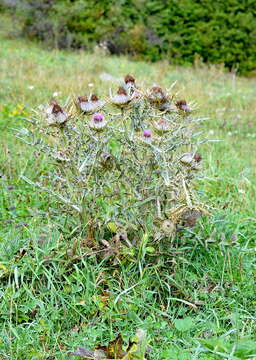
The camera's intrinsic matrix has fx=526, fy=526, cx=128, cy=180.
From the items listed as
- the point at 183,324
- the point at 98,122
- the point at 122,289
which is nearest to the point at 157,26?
the point at 98,122

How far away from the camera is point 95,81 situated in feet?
22.6

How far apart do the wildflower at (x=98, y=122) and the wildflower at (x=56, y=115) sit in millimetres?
131

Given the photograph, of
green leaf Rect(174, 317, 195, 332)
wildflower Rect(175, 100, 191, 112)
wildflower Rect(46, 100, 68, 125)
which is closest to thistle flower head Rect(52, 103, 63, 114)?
wildflower Rect(46, 100, 68, 125)

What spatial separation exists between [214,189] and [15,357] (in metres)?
2.32

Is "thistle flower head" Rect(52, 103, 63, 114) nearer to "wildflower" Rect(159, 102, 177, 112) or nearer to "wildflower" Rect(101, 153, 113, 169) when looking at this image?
"wildflower" Rect(101, 153, 113, 169)

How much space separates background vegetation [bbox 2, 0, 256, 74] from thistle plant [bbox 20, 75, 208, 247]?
→ 29.6ft

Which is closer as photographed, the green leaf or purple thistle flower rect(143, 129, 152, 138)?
the green leaf

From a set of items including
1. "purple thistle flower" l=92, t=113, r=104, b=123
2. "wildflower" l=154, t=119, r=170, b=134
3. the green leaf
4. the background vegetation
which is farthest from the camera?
the background vegetation

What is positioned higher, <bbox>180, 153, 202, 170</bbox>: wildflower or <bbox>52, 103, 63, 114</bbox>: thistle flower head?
<bbox>52, 103, 63, 114</bbox>: thistle flower head

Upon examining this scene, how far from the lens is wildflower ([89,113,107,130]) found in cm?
244

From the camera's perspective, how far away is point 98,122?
2.45 meters

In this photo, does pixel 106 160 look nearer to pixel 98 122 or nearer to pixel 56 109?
pixel 98 122

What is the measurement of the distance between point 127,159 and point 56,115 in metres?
0.45

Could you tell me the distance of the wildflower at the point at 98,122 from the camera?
244 cm
